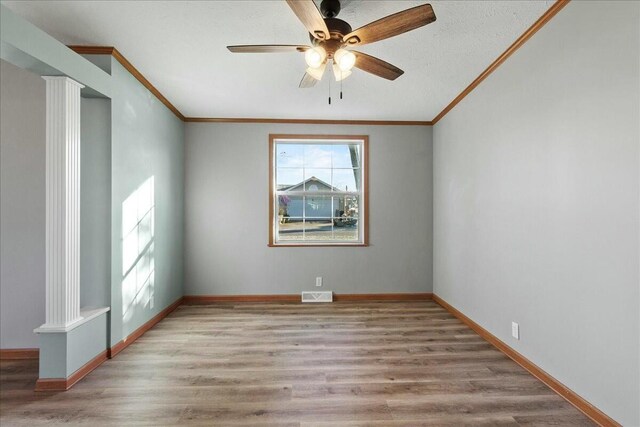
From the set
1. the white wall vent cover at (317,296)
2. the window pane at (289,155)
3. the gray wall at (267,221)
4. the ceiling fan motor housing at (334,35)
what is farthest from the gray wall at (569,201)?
the window pane at (289,155)

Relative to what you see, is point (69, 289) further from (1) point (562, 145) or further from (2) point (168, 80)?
(1) point (562, 145)

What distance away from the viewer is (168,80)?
3033 mm

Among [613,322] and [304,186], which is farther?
[304,186]

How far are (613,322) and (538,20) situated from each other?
200 cm

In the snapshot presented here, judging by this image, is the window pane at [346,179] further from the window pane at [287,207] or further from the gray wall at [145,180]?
the gray wall at [145,180]

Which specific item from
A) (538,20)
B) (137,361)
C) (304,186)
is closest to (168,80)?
(304,186)

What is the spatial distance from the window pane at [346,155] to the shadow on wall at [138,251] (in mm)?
2406

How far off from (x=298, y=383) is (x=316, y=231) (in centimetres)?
241

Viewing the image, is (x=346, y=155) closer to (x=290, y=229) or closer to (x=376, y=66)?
(x=290, y=229)

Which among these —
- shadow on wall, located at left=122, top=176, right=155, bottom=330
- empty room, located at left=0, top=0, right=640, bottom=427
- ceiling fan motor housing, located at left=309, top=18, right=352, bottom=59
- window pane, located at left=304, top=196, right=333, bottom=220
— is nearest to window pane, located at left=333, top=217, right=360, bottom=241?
window pane, located at left=304, top=196, right=333, bottom=220

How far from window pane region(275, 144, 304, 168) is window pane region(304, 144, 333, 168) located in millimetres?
74

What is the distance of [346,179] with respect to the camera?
4.38 meters

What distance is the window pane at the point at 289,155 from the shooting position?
171 inches

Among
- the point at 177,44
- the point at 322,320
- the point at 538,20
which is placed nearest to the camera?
the point at 538,20
